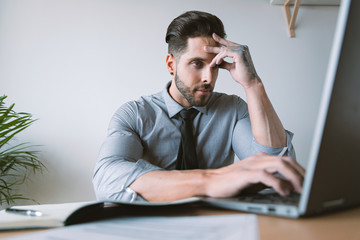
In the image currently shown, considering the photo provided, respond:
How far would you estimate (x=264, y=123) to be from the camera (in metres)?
1.39

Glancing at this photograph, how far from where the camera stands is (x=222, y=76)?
104 inches

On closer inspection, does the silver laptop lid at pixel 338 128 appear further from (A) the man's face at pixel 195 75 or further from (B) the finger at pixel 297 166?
(A) the man's face at pixel 195 75

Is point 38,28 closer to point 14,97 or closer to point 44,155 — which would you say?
point 14,97

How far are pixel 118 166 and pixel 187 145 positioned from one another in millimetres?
591

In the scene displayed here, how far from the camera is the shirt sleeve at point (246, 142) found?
1358mm

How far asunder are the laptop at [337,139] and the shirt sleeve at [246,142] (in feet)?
2.65

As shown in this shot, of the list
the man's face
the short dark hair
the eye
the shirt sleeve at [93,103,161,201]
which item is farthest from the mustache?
the shirt sleeve at [93,103,161,201]

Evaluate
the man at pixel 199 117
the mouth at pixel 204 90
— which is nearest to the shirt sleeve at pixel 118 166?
the man at pixel 199 117

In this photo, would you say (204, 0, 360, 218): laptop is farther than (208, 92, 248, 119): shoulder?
No

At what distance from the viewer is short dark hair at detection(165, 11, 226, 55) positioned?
1647 millimetres

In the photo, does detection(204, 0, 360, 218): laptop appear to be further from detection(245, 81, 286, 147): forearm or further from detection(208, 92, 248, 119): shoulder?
detection(208, 92, 248, 119): shoulder

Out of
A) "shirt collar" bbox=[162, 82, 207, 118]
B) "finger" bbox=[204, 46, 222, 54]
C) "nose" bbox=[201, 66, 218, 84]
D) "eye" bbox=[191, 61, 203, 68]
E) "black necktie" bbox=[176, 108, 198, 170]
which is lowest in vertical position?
"black necktie" bbox=[176, 108, 198, 170]

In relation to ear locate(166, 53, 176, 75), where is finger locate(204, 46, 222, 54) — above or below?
above

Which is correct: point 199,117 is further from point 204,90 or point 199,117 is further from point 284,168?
point 284,168
